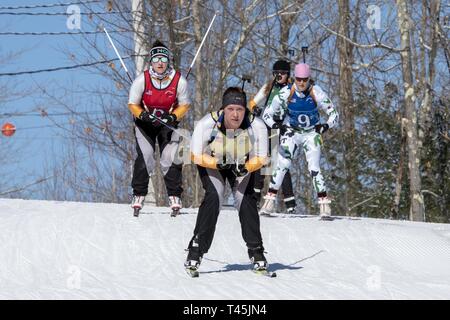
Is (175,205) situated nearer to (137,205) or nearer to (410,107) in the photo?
(137,205)

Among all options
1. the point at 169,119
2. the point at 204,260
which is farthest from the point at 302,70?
the point at 204,260

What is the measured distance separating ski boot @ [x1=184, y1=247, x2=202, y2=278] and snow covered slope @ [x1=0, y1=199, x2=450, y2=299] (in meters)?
0.08

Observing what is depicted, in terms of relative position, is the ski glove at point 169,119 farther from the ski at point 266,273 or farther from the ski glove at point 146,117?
the ski at point 266,273

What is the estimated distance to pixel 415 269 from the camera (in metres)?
12.0

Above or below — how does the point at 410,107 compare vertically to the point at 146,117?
above

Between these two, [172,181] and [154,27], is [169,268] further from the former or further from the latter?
[154,27]

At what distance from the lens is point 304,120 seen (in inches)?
559

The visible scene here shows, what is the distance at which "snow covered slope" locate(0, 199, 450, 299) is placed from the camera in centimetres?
994

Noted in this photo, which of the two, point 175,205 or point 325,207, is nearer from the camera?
point 175,205

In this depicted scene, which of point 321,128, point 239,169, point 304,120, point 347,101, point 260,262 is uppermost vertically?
point 347,101

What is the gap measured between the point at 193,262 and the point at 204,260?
1.23 metres

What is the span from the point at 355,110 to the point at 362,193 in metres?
2.18
